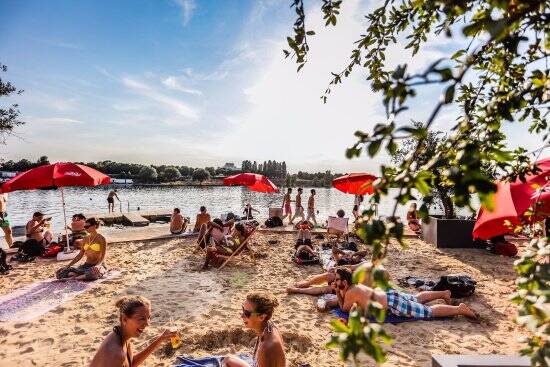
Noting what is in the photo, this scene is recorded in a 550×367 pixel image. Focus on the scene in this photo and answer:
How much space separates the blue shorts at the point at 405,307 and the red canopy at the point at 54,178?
23.8 ft

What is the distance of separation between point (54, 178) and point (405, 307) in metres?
8.19

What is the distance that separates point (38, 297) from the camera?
6.14 metres

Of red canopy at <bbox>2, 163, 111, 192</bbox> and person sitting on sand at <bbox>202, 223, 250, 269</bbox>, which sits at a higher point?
red canopy at <bbox>2, 163, 111, 192</bbox>

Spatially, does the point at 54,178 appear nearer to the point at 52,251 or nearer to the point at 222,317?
the point at 52,251

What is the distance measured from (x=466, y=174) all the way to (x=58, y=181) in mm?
9068

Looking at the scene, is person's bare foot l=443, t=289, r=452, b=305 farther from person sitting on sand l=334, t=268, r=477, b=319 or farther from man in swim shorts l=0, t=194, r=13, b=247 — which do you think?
man in swim shorts l=0, t=194, r=13, b=247

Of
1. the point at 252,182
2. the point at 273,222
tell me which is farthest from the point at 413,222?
the point at 252,182

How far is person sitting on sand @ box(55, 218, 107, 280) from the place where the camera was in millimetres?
7125

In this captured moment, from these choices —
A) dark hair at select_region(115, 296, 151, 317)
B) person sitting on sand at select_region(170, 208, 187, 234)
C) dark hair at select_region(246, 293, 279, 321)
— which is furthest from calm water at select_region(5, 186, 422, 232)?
dark hair at select_region(115, 296, 151, 317)

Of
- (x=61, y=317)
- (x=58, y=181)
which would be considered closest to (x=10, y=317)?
(x=61, y=317)

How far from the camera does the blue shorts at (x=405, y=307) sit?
5.33 metres

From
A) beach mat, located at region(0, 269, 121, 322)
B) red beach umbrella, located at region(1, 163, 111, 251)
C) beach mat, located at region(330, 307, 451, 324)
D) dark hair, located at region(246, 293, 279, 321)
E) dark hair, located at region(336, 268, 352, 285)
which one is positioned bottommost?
beach mat, located at region(0, 269, 121, 322)

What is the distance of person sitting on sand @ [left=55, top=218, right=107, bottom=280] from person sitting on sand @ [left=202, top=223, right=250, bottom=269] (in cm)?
242

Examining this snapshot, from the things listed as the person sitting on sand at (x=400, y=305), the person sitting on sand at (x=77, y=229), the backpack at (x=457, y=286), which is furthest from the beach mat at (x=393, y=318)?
the person sitting on sand at (x=77, y=229)
